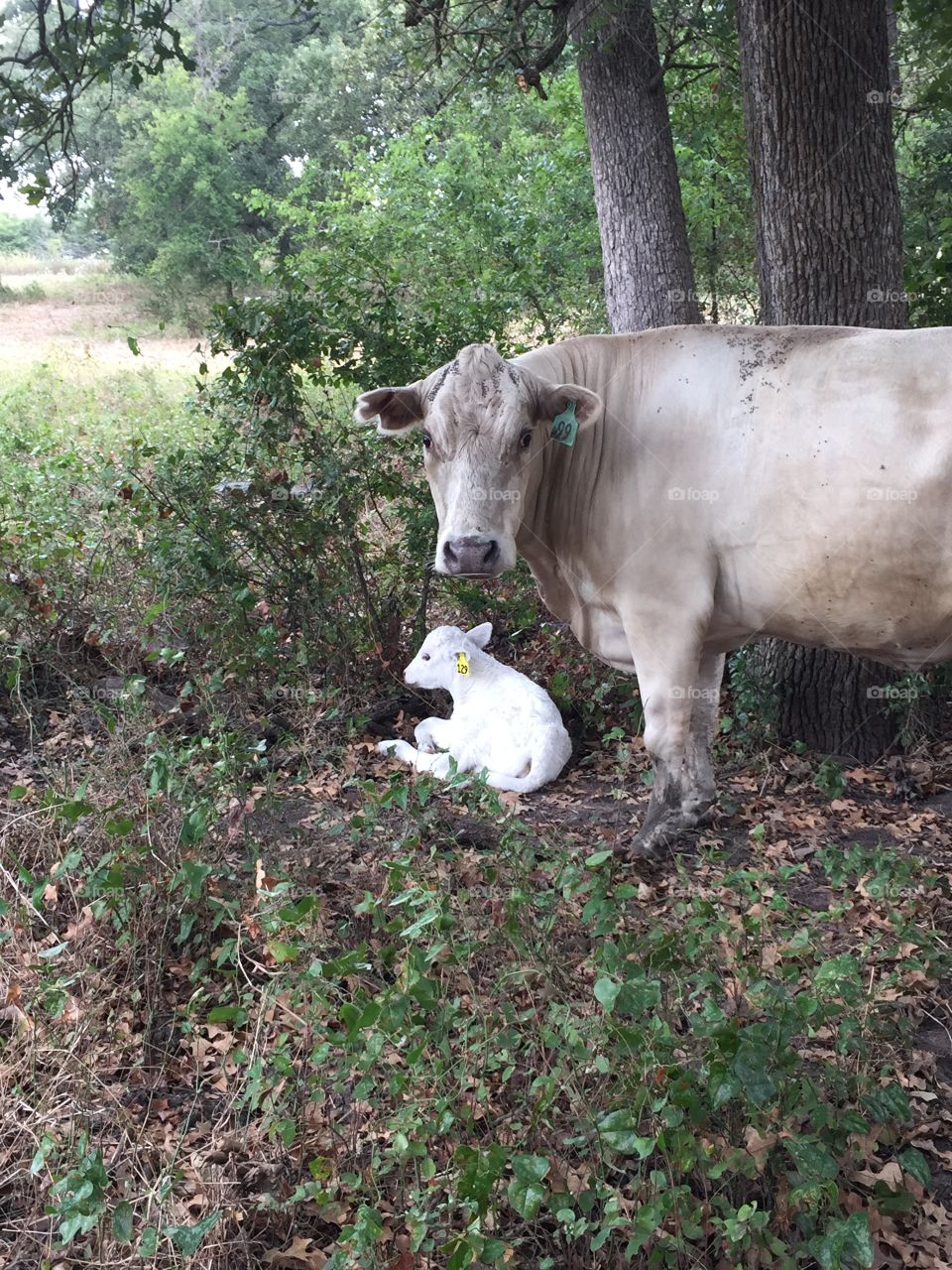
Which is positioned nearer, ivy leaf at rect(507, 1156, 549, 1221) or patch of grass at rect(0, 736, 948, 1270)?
ivy leaf at rect(507, 1156, 549, 1221)

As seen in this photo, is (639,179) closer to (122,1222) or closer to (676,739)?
(676,739)

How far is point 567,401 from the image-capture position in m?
4.98

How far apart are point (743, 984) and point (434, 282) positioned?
34.6 ft

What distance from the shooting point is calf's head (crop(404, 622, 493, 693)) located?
257 inches

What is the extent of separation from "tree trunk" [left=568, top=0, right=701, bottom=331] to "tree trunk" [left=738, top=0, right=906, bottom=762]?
6.82 feet

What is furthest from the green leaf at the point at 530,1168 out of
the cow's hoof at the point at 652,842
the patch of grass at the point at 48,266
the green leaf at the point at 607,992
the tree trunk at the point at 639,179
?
the patch of grass at the point at 48,266

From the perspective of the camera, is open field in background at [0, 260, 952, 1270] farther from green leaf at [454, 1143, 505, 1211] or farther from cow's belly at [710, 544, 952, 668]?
cow's belly at [710, 544, 952, 668]

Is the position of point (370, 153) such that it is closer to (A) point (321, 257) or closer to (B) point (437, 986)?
(A) point (321, 257)

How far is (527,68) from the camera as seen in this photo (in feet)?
26.9

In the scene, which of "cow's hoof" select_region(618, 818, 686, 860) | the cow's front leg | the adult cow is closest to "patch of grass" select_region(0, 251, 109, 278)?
the adult cow

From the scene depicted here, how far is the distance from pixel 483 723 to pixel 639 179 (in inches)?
173

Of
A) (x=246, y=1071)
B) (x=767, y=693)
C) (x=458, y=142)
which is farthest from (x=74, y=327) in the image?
(x=246, y=1071)

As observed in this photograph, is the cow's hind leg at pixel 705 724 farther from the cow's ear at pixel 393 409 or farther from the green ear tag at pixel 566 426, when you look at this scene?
the cow's ear at pixel 393 409

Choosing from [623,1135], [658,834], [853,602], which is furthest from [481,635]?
[623,1135]
